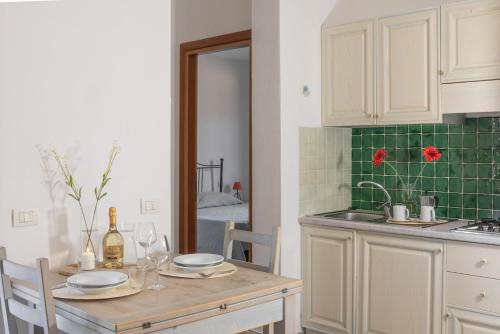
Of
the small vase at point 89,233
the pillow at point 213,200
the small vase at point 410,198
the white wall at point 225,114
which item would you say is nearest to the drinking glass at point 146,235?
the small vase at point 89,233

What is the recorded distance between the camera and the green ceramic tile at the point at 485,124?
3557 mm

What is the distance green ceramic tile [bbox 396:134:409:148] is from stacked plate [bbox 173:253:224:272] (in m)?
1.96

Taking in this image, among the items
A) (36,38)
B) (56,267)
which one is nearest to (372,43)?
(36,38)

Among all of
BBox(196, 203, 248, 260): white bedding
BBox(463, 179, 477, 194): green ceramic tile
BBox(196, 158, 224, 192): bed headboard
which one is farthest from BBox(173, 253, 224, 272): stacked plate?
BBox(196, 158, 224, 192): bed headboard

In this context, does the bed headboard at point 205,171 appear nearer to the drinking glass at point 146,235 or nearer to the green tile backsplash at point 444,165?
the green tile backsplash at point 444,165

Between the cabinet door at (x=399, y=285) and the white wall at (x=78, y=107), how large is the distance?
1271mm

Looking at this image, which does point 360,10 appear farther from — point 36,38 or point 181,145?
point 36,38

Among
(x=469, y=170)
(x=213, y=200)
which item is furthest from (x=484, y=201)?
(x=213, y=200)

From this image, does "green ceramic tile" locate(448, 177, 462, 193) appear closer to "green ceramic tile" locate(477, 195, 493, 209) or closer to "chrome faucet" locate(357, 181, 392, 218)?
"green ceramic tile" locate(477, 195, 493, 209)

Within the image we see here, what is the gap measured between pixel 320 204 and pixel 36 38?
2.17m

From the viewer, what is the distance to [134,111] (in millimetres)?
2953

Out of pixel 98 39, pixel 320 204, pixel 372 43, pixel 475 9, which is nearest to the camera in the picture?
pixel 98 39

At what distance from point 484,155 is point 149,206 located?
2051 millimetres

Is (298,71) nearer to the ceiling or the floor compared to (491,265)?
nearer to the ceiling
